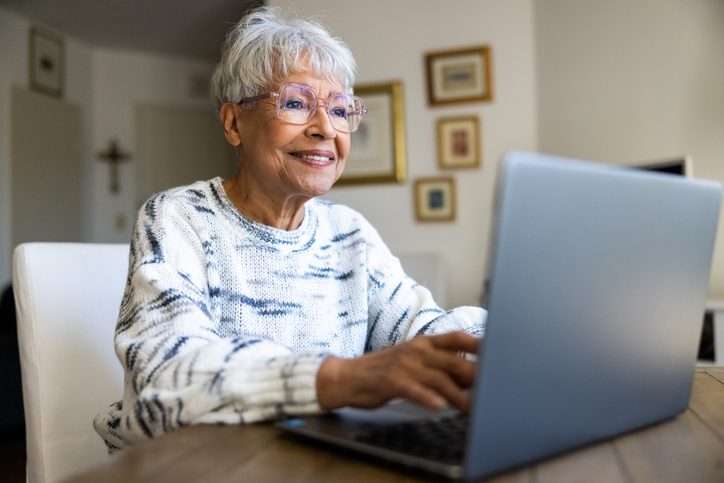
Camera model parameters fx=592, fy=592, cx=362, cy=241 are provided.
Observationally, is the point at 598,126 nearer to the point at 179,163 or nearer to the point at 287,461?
the point at 287,461

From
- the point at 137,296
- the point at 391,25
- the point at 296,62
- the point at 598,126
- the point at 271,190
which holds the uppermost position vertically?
the point at 391,25

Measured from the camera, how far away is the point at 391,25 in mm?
3369

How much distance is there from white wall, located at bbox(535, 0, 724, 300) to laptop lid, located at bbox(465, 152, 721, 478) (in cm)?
277

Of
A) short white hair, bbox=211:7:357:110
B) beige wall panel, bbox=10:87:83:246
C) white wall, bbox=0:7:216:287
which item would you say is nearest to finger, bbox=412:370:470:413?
short white hair, bbox=211:7:357:110

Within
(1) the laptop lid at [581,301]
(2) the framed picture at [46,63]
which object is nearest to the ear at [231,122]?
(1) the laptop lid at [581,301]

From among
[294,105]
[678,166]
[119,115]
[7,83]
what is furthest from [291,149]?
[119,115]

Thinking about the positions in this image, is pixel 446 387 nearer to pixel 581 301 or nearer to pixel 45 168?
pixel 581 301

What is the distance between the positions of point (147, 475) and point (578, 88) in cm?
327

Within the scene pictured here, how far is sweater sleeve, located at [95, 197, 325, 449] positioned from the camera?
0.61 metres

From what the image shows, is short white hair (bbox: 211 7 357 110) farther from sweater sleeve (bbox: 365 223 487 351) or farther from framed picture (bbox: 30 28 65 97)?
framed picture (bbox: 30 28 65 97)

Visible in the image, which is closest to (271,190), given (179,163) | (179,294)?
(179,294)

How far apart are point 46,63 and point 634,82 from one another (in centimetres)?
419

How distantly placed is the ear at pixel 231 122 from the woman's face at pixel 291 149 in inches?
2.7

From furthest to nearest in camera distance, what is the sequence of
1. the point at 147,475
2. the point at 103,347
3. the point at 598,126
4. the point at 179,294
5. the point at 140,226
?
the point at 598,126 < the point at 103,347 < the point at 140,226 < the point at 179,294 < the point at 147,475
